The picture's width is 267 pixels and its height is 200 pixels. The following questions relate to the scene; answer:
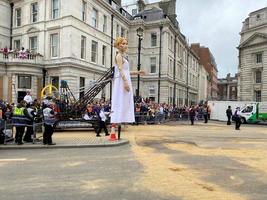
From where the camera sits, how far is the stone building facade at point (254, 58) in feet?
196

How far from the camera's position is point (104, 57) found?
43844 mm

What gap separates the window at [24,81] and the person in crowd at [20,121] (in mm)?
24835

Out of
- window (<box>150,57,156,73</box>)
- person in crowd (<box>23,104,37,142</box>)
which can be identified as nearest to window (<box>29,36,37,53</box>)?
window (<box>150,57,156,73</box>)

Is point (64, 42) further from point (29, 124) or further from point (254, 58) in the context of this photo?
point (254, 58)

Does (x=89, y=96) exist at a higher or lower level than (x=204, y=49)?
lower

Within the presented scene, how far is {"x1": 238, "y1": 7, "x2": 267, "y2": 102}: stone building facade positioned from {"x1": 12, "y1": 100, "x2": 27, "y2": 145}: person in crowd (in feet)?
175

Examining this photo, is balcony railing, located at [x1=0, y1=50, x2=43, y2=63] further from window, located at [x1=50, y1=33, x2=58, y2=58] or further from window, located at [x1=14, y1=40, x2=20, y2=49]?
window, located at [x1=14, y1=40, x2=20, y2=49]

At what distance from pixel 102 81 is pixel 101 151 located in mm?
8168

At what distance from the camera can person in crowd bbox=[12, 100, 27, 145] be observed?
11.9 metres

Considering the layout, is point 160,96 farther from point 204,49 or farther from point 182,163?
point 204,49

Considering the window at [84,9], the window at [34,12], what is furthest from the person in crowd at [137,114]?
the window at [34,12]

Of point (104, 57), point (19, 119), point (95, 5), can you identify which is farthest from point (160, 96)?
point (19, 119)

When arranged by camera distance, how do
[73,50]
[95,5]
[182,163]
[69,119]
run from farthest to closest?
1. [95,5]
2. [73,50]
3. [69,119]
4. [182,163]

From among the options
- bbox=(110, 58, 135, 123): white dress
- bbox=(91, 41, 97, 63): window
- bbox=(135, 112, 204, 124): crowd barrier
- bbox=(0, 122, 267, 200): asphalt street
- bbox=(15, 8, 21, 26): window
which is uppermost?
bbox=(15, 8, 21, 26): window
